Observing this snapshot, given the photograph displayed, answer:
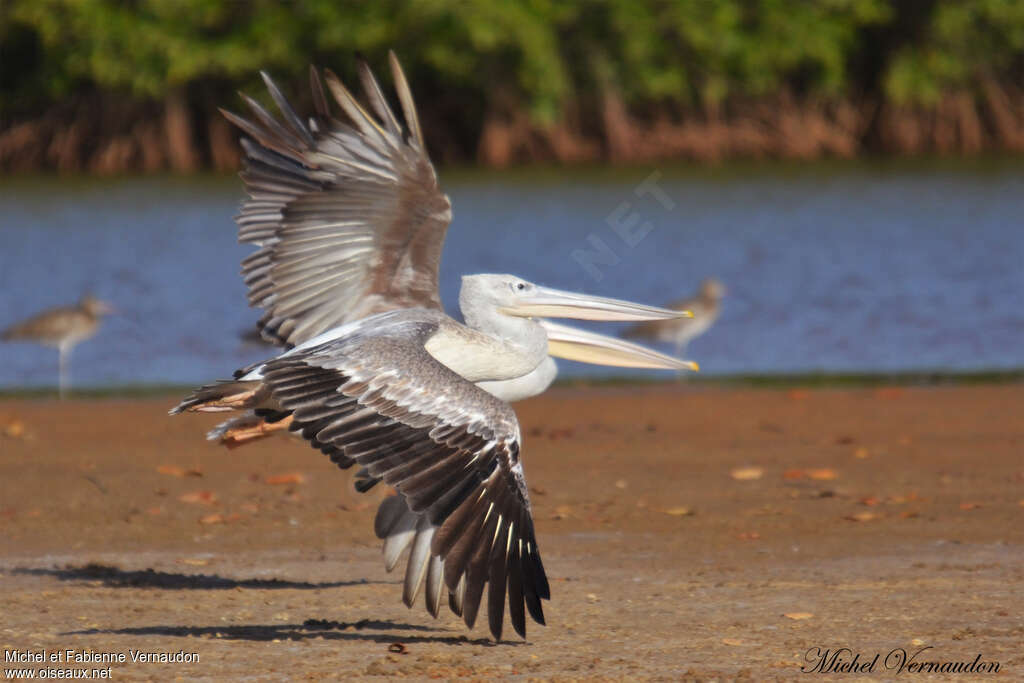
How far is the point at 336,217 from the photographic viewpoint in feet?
21.0

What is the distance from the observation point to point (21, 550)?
22.9 feet

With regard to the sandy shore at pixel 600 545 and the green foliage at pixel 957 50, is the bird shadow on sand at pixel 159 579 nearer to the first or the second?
the sandy shore at pixel 600 545

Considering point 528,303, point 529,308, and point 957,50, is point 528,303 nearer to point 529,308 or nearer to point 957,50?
point 529,308

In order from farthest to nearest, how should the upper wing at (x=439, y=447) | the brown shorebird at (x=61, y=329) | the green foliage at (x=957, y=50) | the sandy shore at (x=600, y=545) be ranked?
the green foliage at (x=957, y=50) < the brown shorebird at (x=61, y=329) < the sandy shore at (x=600, y=545) < the upper wing at (x=439, y=447)

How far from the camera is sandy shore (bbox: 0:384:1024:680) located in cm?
517

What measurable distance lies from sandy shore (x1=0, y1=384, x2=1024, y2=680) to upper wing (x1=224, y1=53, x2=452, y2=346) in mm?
1110

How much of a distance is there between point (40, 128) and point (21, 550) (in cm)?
3148

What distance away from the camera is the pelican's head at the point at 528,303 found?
6.41 meters

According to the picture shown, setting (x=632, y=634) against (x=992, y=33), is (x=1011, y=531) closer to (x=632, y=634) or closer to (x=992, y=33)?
(x=632, y=634)

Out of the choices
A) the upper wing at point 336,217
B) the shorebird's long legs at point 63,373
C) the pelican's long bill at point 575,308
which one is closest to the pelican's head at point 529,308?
the pelican's long bill at point 575,308

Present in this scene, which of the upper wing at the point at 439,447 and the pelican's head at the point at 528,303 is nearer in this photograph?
the upper wing at the point at 439,447

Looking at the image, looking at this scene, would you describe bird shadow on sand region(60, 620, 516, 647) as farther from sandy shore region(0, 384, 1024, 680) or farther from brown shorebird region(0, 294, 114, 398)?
brown shorebird region(0, 294, 114, 398)

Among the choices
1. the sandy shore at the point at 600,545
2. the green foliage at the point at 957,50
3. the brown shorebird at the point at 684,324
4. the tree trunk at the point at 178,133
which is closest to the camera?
the sandy shore at the point at 600,545
